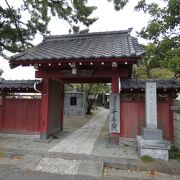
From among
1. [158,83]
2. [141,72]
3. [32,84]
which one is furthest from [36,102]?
[141,72]

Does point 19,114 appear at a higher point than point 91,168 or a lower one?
higher

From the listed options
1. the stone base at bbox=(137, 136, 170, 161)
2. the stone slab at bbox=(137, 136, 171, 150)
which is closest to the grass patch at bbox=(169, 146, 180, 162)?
the stone base at bbox=(137, 136, 170, 161)

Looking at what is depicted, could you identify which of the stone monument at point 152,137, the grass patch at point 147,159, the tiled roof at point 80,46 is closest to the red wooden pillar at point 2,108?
the tiled roof at point 80,46

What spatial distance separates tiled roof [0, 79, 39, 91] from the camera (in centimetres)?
886

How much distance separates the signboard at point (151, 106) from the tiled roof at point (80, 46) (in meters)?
1.58

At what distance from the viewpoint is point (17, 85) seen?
9086mm

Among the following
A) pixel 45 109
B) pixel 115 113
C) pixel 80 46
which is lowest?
pixel 115 113

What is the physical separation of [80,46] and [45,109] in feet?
10.7

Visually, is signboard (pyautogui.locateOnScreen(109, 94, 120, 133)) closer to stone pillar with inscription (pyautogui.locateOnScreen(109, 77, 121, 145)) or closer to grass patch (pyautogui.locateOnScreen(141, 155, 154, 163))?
stone pillar with inscription (pyautogui.locateOnScreen(109, 77, 121, 145))

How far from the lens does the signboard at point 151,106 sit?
274 inches

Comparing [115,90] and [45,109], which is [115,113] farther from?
[45,109]

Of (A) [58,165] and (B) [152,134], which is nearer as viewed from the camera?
(A) [58,165]

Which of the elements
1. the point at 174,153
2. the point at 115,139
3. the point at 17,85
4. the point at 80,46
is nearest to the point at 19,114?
the point at 17,85

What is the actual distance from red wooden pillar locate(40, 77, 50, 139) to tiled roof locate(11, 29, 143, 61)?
51.6 inches
